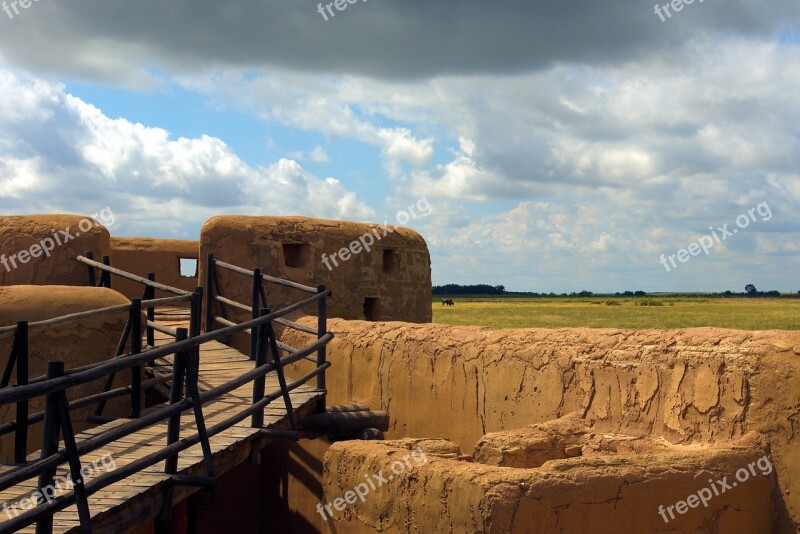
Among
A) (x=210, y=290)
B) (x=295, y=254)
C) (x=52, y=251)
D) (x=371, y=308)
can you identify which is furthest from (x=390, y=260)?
(x=52, y=251)

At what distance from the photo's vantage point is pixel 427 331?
9.59 m

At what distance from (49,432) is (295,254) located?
879 cm

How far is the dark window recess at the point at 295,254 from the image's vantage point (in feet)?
42.9

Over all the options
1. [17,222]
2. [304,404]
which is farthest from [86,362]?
[17,222]

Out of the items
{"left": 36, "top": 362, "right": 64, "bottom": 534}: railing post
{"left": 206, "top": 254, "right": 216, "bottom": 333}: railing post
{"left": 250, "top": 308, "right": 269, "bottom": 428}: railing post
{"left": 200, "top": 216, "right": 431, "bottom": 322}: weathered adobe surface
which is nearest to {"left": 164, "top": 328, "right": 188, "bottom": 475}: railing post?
{"left": 250, "top": 308, "right": 269, "bottom": 428}: railing post

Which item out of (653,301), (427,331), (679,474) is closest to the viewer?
(679,474)

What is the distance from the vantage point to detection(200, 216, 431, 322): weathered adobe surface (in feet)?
41.0

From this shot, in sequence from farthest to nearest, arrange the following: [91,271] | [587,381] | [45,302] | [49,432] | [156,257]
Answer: [156,257] < [91,271] < [45,302] < [587,381] < [49,432]

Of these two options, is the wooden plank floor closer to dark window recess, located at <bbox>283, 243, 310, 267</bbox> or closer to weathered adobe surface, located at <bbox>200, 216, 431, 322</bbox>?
weathered adobe surface, located at <bbox>200, 216, 431, 322</bbox>

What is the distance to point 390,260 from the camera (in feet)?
46.9

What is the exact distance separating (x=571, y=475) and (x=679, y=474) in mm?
958

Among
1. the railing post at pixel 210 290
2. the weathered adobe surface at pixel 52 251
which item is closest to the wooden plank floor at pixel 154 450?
the railing post at pixel 210 290

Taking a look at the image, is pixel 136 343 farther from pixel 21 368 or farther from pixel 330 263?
pixel 330 263

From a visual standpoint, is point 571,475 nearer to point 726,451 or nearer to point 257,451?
point 726,451
